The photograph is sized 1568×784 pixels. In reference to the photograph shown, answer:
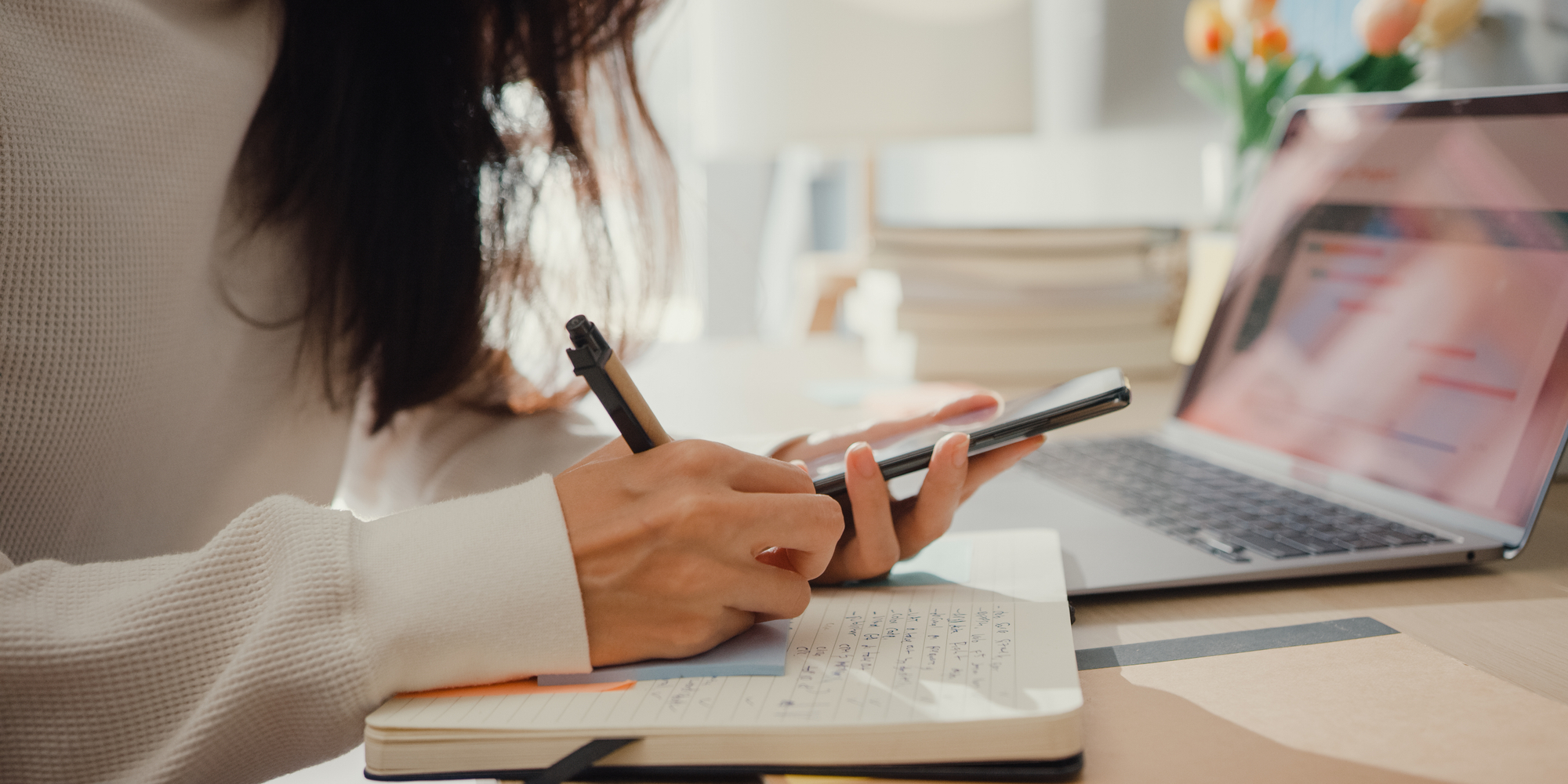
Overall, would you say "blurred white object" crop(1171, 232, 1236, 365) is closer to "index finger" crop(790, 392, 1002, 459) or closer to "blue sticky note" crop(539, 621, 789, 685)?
"index finger" crop(790, 392, 1002, 459)

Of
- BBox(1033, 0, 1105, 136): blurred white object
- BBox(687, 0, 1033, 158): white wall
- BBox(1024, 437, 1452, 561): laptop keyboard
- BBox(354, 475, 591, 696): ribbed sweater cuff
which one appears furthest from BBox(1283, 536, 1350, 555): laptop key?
BBox(1033, 0, 1105, 136): blurred white object

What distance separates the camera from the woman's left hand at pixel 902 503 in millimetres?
434

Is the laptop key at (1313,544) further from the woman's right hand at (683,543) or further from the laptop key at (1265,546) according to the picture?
the woman's right hand at (683,543)

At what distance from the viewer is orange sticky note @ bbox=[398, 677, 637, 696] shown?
0.35 m

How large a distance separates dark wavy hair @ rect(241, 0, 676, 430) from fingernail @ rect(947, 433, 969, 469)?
0.39 m

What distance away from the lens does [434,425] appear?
732 millimetres

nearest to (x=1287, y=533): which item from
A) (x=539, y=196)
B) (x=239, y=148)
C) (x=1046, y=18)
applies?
(x=539, y=196)

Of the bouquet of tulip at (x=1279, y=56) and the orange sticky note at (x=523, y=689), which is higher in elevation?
the bouquet of tulip at (x=1279, y=56)

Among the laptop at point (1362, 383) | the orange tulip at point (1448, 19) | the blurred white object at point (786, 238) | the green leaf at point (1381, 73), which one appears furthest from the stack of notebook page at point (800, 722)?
the blurred white object at point (786, 238)

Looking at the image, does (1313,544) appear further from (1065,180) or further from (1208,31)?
(1065,180)

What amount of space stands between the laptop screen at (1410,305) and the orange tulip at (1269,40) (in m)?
0.34

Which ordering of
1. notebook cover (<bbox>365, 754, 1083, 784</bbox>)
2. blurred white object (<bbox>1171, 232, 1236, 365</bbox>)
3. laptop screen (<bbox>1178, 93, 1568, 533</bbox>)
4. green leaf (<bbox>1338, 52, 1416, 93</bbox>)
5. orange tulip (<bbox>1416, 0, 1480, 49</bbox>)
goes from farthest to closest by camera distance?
blurred white object (<bbox>1171, 232, 1236, 365</bbox>) → green leaf (<bbox>1338, 52, 1416, 93</bbox>) → orange tulip (<bbox>1416, 0, 1480, 49</bbox>) → laptop screen (<bbox>1178, 93, 1568, 533</bbox>) → notebook cover (<bbox>365, 754, 1083, 784</bbox>)

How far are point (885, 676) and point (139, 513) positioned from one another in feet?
1.52

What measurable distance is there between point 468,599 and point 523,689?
0.12 feet
